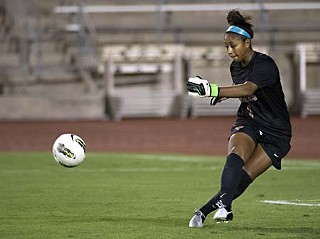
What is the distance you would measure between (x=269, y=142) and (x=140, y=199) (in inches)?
115

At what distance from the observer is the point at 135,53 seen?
101 ft

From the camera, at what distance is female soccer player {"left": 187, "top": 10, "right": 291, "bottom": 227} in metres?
8.23

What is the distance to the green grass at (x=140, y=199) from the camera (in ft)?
27.2

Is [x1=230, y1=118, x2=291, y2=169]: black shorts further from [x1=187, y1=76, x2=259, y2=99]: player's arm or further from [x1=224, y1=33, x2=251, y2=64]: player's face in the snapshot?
[x1=224, y1=33, x2=251, y2=64]: player's face

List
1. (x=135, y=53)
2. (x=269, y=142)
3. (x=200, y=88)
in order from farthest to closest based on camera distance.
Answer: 1. (x=135, y=53)
2. (x=269, y=142)
3. (x=200, y=88)

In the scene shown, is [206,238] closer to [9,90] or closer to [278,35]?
[9,90]

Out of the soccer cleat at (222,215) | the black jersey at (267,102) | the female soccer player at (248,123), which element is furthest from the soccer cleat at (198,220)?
the black jersey at (267,102)

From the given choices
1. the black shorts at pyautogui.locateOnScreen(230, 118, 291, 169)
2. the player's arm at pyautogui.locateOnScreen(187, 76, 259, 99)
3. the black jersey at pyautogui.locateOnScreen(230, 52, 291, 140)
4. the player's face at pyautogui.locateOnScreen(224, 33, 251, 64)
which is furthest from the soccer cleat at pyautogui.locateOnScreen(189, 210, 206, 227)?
the player's face at pyautogui.locateOnScreen(224, 33, 251, 64)

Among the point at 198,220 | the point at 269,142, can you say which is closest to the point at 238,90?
the point at 269,142

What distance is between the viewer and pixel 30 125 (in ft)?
87.8

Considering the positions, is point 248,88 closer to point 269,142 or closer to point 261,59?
point 261,59

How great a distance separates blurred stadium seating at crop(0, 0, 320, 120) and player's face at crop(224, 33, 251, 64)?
2089 centimetres

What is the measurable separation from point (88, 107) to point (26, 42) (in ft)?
9.27

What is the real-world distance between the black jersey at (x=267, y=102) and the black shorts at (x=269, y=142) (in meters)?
0.04
